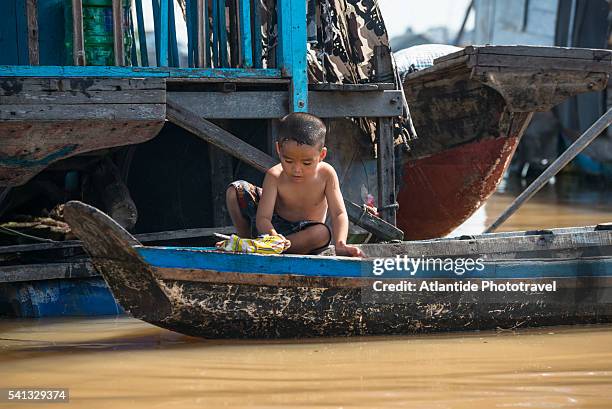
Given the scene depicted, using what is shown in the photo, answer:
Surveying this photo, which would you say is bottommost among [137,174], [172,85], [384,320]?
[384,320]

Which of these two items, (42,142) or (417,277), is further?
(42,142)

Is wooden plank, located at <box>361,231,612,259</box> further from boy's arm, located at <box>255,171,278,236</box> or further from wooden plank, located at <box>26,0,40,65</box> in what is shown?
wooden plank, located at <box>26,0,40,65</box>

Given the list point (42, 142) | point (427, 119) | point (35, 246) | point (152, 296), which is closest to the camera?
point (152, 296)

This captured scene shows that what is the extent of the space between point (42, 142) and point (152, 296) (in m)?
1.21

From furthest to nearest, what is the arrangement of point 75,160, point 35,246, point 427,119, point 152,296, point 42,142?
point 427,119 → point 75,160 → point 35,246 → point 42,142 → point 152,296

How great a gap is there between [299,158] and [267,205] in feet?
1.10

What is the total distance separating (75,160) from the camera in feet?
20.6

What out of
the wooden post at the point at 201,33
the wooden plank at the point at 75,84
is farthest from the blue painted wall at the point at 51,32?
the wooden plank at the point at 75,84

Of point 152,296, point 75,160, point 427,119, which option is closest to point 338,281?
point 152,296

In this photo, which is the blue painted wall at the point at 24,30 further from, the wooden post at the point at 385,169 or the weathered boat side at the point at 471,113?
the weathered boat side at the point at 471,113

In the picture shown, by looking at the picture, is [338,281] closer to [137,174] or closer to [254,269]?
[254,269]

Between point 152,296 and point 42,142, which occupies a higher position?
point 42,142

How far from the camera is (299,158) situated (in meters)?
4.88

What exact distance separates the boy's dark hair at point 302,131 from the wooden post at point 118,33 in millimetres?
1159
